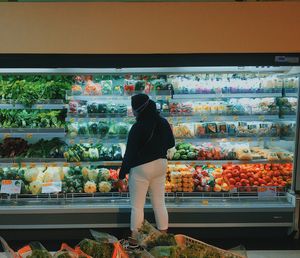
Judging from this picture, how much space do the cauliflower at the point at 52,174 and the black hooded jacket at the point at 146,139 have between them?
0.95 metres

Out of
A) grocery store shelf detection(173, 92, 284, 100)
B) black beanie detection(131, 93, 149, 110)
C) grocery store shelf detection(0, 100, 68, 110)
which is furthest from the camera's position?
grocery store shelf detection(173, 92, 284, 100)

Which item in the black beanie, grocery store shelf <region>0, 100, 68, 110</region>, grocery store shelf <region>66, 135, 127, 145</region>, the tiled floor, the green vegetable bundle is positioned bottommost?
the tiled floor

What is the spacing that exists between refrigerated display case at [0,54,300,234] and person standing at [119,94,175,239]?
0.24m

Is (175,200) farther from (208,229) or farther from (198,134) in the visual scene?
(198,134)

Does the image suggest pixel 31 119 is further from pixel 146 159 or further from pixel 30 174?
pixel 146 159

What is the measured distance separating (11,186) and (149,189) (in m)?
1.55

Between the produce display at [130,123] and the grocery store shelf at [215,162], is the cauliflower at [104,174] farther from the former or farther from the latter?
the grocery store shelf at [215,162]

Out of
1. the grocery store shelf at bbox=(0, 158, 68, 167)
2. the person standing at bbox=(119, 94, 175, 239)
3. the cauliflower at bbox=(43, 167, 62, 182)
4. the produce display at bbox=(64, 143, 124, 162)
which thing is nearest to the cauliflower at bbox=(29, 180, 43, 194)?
the cauliflower at bbox=(43, 167, 62, 182)

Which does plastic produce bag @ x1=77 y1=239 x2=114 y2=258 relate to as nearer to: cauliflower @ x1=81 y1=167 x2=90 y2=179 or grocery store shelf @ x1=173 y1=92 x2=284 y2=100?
cauliflower @ x1=81 y1=167 x2=90 y2=179

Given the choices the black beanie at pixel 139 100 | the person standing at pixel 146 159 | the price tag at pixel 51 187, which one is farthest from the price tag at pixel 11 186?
the black beanie at pixel 139 100

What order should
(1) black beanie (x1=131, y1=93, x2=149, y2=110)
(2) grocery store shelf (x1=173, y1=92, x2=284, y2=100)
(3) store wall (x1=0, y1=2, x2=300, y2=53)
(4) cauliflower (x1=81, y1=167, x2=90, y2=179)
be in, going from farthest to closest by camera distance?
(4) cauliflower (x1=81, y1=167, x2=90, y2=179), (2) grocery store shelf (x1=173, y1=92, x2=284, y2=100), (3) store wall (x1=0, y1=2, x2=300, y2=53), (1) black beanie (x1=131, y1=93, x2=149, y2=110)

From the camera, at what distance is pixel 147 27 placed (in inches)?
162

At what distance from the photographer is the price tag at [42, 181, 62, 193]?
14.6 ft

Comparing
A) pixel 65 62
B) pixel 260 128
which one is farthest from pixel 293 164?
pixel 65 62
